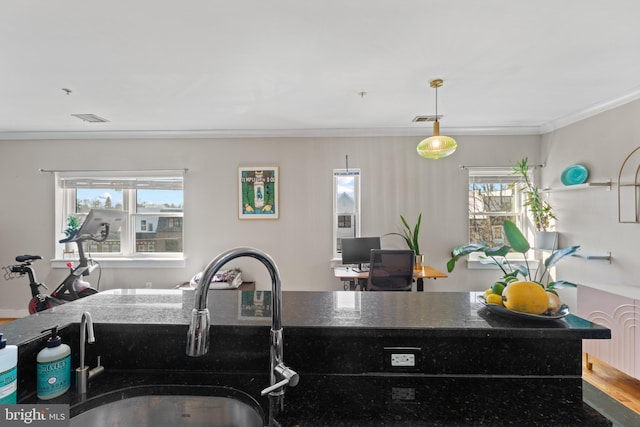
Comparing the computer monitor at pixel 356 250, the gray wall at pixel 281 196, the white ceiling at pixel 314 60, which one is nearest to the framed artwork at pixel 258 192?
the gray wall at pixel 281 196

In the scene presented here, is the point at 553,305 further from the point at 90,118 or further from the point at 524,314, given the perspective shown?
the point at 90,118

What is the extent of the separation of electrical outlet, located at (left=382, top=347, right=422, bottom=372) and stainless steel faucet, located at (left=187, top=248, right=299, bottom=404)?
1.04 feet

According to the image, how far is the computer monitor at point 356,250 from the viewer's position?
3617 millimetres

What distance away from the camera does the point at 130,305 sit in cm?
109

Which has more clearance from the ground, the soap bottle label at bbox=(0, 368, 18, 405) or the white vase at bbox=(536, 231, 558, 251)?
the white vase at bbox=(536, 231, 558, 251)

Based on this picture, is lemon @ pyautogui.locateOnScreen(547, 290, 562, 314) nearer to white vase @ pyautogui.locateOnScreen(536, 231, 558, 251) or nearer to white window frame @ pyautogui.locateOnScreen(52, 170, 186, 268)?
white vase @ pyautogui.locateOnScreen(536, 231, 558, 251)

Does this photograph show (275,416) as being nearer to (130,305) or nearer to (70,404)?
(70,404)

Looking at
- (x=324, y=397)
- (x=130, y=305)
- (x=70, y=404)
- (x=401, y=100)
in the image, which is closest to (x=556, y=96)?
(x=401, y=100)

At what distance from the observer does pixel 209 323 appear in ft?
2.38

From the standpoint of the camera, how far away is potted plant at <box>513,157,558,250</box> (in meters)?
3.50

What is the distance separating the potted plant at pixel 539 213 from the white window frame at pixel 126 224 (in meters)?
4.27

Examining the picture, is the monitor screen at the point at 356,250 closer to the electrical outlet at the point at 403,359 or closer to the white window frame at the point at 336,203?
the white window frame at the point at 336,203

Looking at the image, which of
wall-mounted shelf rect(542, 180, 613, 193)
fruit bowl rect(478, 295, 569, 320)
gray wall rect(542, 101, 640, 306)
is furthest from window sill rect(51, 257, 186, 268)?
wall-mounted shelf rect(542, 180, 613, 193)

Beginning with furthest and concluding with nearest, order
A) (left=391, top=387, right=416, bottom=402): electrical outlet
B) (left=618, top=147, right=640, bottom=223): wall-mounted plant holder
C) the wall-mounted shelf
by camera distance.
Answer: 1. the wall-mounted shelf
2. (left=618, top=147, right=640, bottom=223): wall-mounted plant holder
3. (left=391, top=387, right=416, bottom=402): electrical outlet
